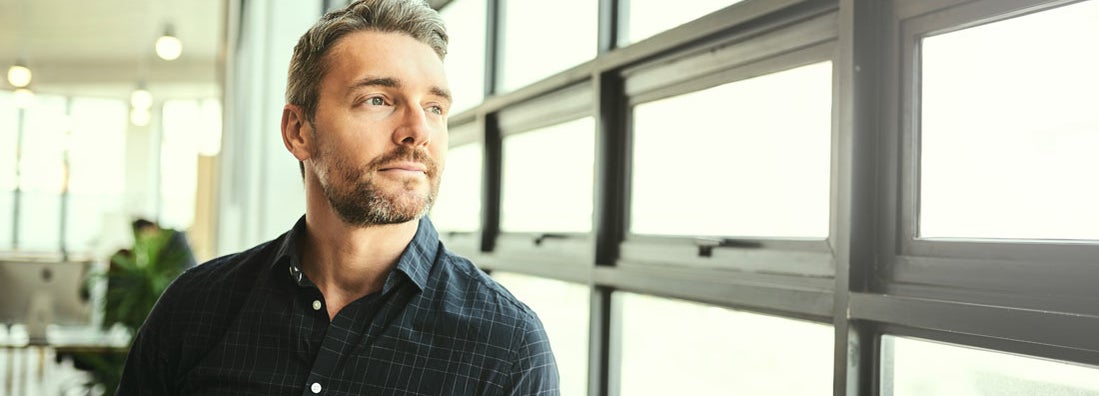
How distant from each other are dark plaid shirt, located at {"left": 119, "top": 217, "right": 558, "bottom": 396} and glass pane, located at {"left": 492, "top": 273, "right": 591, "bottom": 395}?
73 centimetres

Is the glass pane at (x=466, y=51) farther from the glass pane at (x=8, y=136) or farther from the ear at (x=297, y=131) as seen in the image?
the glass pane at (x=8, y=136)

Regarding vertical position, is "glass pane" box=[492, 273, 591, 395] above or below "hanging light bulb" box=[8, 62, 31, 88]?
below

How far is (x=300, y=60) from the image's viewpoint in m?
1.44

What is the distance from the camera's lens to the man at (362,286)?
4.24 ft

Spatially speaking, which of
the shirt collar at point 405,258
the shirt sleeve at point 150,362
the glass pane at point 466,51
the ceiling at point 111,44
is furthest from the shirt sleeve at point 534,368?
the ceiling at point 111,44

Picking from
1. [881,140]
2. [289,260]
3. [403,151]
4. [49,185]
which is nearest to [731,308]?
[881,140]

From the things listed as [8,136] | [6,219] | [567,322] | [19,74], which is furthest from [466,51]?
[6,219]

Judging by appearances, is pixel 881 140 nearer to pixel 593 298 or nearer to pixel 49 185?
pixel 593 298

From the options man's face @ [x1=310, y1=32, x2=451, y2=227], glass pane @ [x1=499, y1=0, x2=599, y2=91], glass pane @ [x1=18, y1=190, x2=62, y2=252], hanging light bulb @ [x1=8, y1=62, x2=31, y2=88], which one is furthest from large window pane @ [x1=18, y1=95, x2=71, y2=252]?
man's face @ [x1=310, y1=32, x2=451, y2=227]

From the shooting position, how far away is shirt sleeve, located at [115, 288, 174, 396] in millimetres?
1415

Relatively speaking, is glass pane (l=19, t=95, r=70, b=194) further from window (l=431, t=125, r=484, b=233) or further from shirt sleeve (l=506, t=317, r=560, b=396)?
shirt sleeve (l=506, t=317, r=560, b=396)

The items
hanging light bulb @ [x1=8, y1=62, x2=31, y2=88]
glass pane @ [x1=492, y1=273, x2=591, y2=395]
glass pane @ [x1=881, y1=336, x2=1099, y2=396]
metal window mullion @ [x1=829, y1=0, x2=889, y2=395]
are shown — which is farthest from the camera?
hanging light bulb @ [x1=8, y1=62, x2=31, y2=88]

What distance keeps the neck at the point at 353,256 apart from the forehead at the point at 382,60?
198 mm

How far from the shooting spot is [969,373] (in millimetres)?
1111
